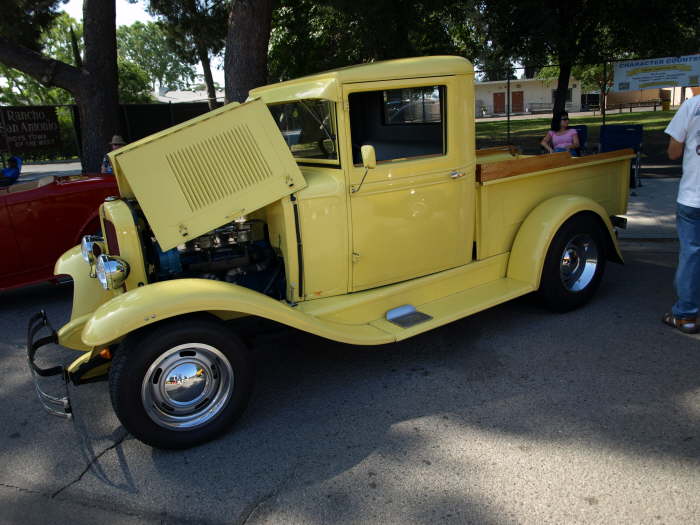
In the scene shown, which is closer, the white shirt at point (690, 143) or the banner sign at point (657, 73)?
the white shirt at point (690, 143)

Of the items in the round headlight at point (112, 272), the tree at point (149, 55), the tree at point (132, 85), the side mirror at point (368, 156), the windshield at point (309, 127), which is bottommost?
the round headlight at point (112, 272)

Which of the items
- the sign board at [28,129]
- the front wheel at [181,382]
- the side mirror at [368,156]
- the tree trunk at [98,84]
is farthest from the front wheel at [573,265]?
the sign board at [28,129]

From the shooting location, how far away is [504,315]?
473cm

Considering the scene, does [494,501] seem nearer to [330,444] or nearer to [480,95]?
[330,444]

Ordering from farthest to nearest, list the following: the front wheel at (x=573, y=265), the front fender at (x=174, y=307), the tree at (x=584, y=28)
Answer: the tree at (x=584, y=28) → the front wheel at (x=573, y=265) → the front fender at (x=174, y=307)

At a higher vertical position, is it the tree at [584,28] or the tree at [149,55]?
the tree at [149,55]

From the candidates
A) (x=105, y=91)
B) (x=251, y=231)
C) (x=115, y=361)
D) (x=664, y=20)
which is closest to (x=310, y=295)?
(x=251, y=231)

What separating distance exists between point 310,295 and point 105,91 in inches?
341

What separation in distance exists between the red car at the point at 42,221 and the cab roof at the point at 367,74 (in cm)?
305

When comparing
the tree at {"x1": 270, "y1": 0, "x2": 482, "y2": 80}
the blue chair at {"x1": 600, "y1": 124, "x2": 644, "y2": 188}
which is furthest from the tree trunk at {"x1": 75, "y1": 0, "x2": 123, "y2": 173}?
the blue chair at {"x1": 600, "y1": 124, "x2": 644, "y2": 188}

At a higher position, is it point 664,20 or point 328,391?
point 664,20

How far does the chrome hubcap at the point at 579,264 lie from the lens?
15.4ft

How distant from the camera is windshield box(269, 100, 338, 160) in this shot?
12.0ft

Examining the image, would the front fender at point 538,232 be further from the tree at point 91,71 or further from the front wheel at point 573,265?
the tree at point 91,71
